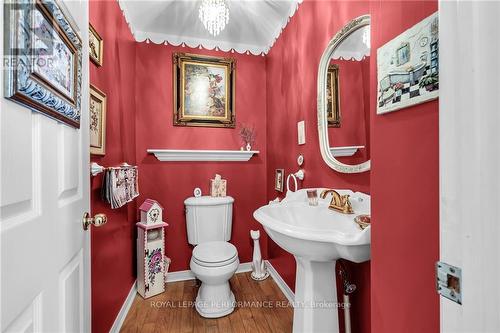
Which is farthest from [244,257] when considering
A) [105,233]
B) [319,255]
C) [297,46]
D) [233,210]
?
[297,46]

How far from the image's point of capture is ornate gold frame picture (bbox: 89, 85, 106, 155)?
1.23 m

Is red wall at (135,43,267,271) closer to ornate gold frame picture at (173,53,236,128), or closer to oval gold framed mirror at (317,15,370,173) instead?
ornate gold frame picture at (173,53,236,128)

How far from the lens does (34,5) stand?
48 centimetres

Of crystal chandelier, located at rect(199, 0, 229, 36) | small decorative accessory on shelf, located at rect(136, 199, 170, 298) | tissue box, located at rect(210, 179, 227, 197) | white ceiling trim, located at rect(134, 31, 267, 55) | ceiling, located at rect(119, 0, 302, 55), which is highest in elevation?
ceiling, located at rect(119, 0, 302, 55)

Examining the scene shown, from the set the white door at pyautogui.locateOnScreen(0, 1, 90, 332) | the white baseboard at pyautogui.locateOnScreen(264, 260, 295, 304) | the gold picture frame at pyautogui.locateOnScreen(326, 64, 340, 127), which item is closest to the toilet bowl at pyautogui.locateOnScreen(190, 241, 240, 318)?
the white baseboard at pyautogui.locateOnScreen(264, 260, 295, 304)

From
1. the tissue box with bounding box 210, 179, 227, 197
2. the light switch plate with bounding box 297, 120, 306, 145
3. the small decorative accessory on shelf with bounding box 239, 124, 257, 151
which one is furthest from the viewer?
the small decorative accessory on shelf with bounding box 239, 124, 257, 151

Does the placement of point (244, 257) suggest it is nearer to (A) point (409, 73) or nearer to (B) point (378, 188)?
(B) point (378, 188)

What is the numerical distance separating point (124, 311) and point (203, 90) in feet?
6.73

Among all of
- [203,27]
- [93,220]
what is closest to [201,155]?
[203,27]

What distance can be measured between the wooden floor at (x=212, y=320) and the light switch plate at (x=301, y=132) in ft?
4.40

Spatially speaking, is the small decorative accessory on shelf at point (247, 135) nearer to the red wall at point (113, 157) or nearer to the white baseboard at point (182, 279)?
the red wall at point (113, 157)

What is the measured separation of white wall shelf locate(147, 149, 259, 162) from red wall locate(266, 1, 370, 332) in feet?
0.99

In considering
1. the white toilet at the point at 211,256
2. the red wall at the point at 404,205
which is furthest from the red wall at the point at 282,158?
the white toilet at the point at 211,256

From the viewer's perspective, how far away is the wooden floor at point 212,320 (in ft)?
5.28
